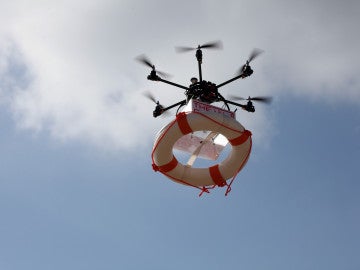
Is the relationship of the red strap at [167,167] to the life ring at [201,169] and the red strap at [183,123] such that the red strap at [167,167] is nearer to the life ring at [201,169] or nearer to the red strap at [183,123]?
the life ring at [201,169]

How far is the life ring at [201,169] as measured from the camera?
16.4 m

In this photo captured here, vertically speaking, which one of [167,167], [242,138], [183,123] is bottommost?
[167,167]

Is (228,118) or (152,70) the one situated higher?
(152,70)

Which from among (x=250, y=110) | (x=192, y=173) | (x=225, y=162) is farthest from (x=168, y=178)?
(x=250, y=110)

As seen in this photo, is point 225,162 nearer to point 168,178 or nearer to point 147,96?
point 168,178

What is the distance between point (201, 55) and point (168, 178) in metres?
3.88

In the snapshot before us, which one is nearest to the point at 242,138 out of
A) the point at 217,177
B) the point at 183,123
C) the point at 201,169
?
the point at 217,177

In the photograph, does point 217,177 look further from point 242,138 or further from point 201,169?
point 242,138

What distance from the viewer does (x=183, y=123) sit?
53.6 feet

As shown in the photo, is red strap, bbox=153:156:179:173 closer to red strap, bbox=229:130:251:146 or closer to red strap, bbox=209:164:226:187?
red strap, bbox=209:164:226:187

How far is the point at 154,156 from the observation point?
17.0m

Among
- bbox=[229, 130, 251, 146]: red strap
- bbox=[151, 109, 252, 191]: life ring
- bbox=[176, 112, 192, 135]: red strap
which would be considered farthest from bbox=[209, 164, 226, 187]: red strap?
bbox=[176, 112, 192, 135]: red strap

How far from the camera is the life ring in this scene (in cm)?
1639

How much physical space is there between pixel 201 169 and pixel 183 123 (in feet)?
6.28
